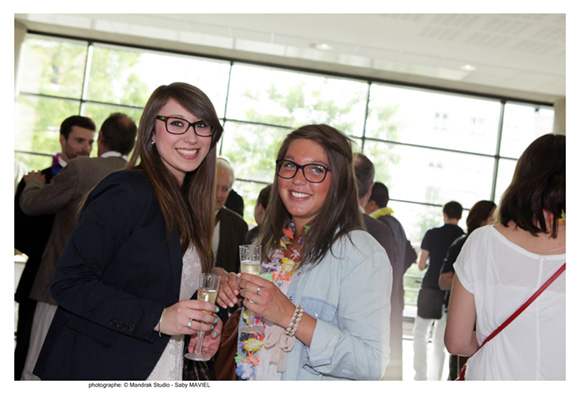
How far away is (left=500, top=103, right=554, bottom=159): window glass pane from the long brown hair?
24.2 feet

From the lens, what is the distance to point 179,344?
1.67 metres

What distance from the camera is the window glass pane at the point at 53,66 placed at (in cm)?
745

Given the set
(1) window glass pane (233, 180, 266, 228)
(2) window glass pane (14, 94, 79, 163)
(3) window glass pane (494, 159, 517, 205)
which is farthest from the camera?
(3) window glass pane (494, 159, 517, 205)

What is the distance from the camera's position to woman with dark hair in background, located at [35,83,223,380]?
1443 mm

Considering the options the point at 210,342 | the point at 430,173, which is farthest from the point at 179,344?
the point at 430,173

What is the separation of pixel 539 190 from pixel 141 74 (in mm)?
6764

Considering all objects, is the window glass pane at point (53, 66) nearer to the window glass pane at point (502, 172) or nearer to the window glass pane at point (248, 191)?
the window glass pane at point (248, 191)

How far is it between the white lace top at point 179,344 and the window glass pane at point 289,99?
617 centimetres

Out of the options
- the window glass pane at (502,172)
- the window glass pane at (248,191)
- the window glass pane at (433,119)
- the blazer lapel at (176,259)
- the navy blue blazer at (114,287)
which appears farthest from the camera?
the window glass pane at (502,172)

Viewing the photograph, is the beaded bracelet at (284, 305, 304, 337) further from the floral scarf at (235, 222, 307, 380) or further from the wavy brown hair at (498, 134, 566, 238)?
the wavy brown hair at (498, 134, 566, 238)

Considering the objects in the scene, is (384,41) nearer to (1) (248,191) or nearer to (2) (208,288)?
(1) (248,191)

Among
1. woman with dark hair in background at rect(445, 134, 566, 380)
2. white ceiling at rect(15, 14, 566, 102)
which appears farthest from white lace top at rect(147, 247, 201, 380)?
white ceiling at rect(15, 14, 566, 102)

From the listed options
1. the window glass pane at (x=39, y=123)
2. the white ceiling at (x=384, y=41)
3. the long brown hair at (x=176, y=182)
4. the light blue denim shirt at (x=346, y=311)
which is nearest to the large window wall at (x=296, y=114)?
the window glass pane at (x=39, y=123)
